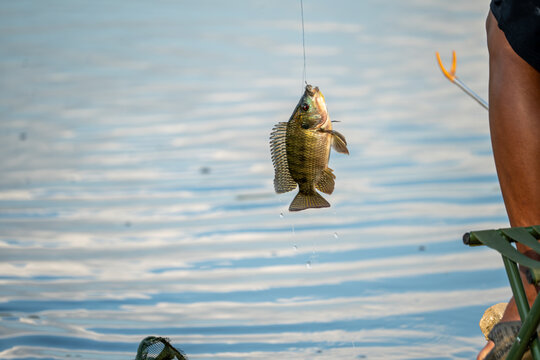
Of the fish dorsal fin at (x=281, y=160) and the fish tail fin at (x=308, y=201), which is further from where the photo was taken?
the fish dorsal fin at (x=281, y=160)

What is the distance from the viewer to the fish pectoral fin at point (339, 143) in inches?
82.7

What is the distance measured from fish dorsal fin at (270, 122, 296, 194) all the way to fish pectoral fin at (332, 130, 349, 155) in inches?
5.7

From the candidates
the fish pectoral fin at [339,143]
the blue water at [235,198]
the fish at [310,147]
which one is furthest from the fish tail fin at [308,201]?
the blue water at [235,198]

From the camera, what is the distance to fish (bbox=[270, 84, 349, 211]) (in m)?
2.12

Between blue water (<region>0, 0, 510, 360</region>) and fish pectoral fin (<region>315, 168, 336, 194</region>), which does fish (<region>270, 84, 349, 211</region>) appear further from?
blue water (<region>0, 0, 510, 360</region>)

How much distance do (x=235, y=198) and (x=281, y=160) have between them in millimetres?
4279

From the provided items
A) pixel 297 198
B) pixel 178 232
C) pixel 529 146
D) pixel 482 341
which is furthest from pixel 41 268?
pixel 529 146

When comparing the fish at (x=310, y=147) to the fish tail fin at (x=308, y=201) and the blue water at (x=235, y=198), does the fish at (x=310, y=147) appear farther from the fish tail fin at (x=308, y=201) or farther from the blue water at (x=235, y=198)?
the blue water at (x=235, y=198)

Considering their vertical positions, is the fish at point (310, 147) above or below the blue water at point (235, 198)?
below

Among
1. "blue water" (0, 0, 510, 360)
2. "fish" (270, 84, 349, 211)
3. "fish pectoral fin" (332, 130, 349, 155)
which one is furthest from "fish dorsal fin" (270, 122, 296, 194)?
"blue water" (0, 0, 510, 360)

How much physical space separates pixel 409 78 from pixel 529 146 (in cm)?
1089

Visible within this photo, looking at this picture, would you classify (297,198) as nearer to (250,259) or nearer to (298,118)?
(298,118)

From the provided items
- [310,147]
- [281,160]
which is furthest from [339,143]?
[281,160]

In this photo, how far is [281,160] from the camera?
2260 mm
